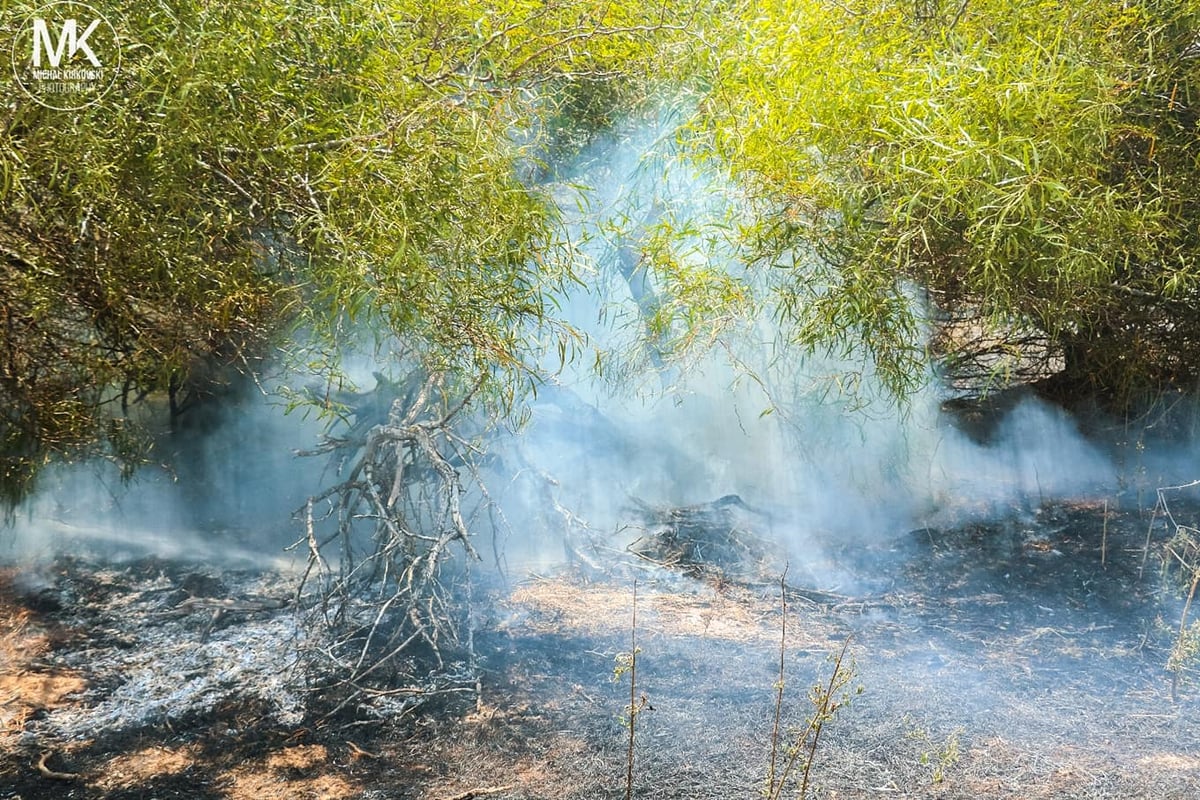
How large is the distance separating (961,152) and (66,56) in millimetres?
2825

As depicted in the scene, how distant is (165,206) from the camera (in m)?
2.99

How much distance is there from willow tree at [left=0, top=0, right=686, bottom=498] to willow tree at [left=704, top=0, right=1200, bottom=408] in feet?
3.17

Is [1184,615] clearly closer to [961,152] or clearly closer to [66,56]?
[961,152]

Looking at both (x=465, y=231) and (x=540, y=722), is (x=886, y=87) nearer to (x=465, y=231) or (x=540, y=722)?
(x=465, y=231)

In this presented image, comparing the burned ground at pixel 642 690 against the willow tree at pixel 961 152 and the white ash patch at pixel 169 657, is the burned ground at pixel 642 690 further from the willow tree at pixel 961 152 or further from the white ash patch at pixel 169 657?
the willow tree at pixel 961 152

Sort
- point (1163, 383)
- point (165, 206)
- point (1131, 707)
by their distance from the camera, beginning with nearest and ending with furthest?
point (165, 206) → point (1131, 707) → point (1163, 383)

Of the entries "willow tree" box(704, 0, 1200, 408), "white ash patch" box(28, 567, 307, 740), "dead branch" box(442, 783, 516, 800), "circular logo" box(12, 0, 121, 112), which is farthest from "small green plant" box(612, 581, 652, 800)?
"circular logo" box(12, 0, 121, 112)

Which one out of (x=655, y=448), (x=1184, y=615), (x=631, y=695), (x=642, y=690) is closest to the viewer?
(x=631, y=695)

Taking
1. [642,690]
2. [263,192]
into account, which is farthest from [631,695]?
[263,192]

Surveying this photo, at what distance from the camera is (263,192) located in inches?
120

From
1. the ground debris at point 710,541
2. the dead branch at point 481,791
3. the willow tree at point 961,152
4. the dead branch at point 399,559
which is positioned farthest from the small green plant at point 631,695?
the willow tree at point 961,152

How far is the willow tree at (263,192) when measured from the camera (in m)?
2.73

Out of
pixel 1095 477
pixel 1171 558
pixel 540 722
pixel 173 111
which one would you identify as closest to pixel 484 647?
pixel 540 722

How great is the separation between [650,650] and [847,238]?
188 cm
